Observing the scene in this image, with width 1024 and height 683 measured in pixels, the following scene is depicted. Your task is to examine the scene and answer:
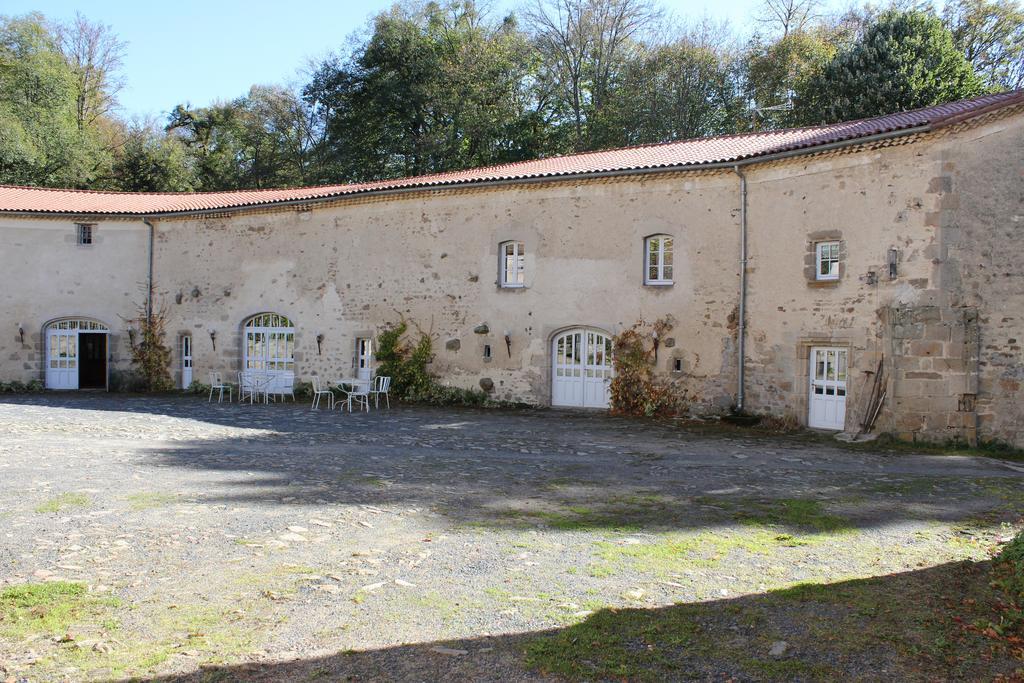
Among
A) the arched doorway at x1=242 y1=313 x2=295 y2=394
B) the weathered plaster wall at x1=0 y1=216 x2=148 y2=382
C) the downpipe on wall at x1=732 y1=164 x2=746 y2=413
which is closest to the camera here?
the downpipe on wall at x1=732 y1=164 x2=746 y2=413

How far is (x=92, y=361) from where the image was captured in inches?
893

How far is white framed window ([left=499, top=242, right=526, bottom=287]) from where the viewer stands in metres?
17.4

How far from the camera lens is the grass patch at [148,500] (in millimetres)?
6922

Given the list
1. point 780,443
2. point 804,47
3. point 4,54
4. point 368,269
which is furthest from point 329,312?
point 4,54

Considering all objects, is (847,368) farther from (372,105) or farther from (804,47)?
(372,105)

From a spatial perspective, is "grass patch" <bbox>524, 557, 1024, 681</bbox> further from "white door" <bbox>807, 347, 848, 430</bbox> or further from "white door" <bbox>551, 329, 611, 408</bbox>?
"white door" <bbox>551, 329, 611, 408</bbox>

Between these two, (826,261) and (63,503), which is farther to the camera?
(826,261)

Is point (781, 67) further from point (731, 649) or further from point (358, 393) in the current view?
point (731, 649)

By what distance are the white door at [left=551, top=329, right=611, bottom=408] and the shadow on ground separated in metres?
11.5

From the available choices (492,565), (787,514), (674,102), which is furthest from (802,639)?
(674,102)

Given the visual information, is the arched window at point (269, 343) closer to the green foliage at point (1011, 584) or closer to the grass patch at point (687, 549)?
the grass patch at point (687, 549)

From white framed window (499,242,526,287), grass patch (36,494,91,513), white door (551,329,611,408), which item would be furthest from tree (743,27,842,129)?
grass patch (36,494,91,513)

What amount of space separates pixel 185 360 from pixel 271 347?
9.91 feet

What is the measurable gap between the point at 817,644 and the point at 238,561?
3.64 m
